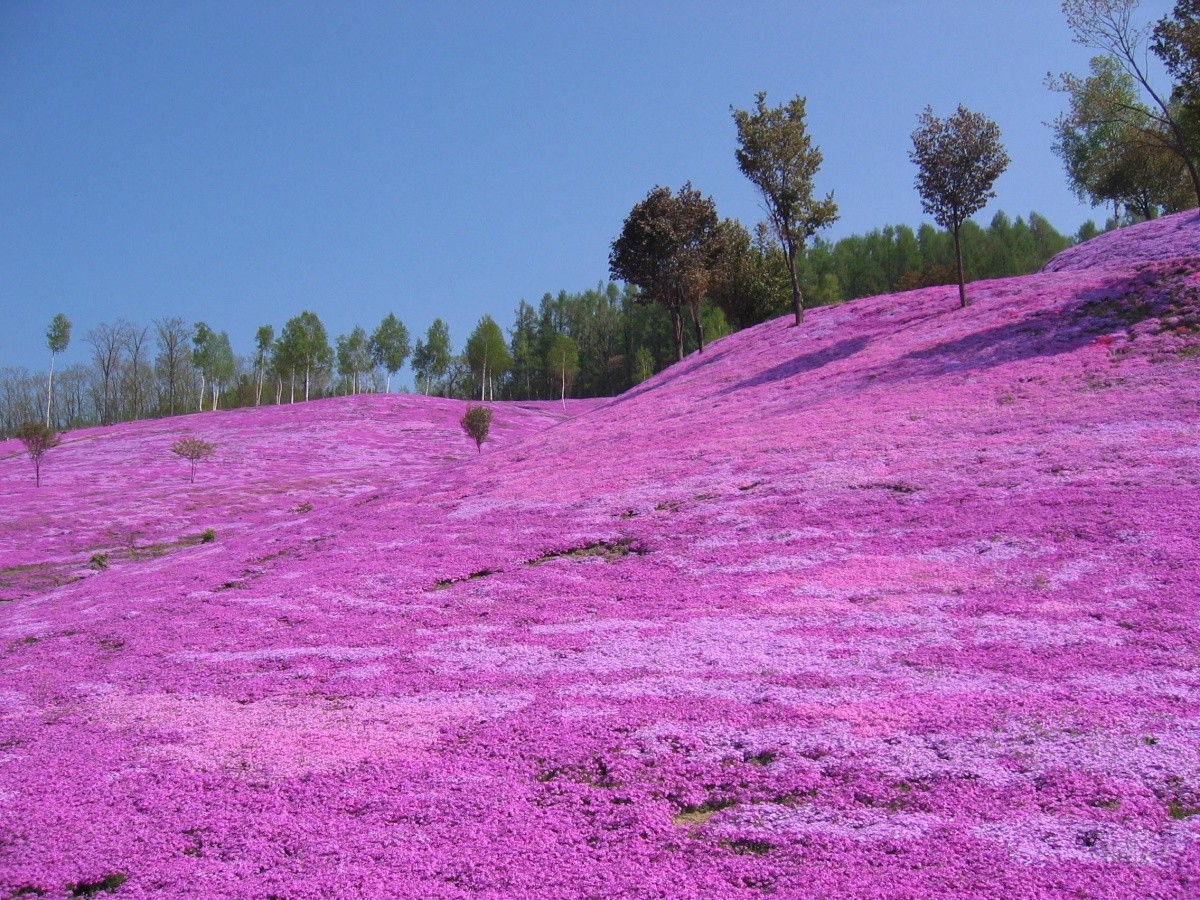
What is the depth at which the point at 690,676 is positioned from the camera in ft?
25.7

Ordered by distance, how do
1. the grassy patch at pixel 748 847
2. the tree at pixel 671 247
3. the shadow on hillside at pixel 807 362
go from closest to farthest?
the grassy patch at pixel 748 847
the shadow on hillside at pixel 807 362
the tree at pixel 671 247

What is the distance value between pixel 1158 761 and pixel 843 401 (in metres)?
17.8

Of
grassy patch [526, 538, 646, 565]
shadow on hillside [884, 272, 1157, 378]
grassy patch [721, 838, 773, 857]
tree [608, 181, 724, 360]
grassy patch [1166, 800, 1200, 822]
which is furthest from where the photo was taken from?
tree [608, 181, 724, 360]

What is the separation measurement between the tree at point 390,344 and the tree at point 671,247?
179 feet

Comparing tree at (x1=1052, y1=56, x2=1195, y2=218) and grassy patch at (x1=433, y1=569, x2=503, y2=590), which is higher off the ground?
tree at (x1=1052, y1=56, x2=1195, y2=218)

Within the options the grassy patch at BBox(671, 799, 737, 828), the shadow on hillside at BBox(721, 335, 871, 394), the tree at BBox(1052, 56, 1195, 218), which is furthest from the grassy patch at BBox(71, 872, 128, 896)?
the tree at BBox(1052, 56, 1195, 218)

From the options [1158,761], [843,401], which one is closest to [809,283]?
[843,401]

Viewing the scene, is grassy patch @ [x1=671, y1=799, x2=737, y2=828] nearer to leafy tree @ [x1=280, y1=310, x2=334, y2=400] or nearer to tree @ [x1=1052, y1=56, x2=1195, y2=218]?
tree @ [x1=1052, y1=56, x2=1195, y2=218]

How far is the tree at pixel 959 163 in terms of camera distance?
3125 cm

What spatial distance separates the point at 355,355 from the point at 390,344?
→ 19.9ft

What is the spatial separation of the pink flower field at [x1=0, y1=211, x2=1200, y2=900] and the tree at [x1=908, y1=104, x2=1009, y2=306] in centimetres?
1225

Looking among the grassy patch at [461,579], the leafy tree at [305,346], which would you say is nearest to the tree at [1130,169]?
the grassy patch at [461,579]

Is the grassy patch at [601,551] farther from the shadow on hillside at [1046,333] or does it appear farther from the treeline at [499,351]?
the treeline at [499,351]

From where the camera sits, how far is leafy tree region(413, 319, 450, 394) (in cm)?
10281
